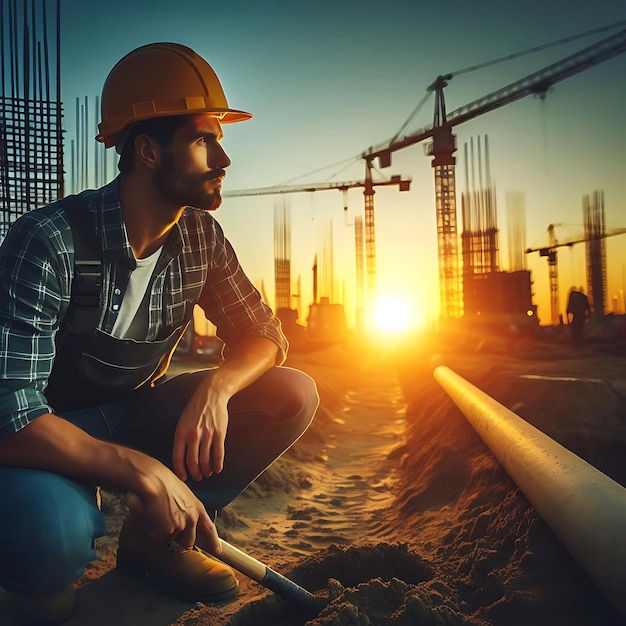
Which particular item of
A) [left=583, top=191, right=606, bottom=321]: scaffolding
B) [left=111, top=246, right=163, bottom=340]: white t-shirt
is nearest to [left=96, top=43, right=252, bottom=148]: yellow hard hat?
[left=111, top=246, right=163, bottom=340]: white t-shirt

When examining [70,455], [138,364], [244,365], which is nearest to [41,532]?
[70,455]

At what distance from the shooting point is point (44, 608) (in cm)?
171

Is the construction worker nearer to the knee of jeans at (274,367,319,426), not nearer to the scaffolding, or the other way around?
the knee of jeans at (274,367,319,426)

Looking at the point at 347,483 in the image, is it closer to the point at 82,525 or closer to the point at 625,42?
the point at 82,525

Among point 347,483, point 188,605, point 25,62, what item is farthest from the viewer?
point 25,62

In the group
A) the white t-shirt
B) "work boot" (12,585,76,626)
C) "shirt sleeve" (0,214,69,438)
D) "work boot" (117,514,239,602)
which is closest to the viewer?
"shirt sleeve" (0,214,69,438)

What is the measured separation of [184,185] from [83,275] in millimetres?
447

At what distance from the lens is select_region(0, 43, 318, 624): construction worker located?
152cm

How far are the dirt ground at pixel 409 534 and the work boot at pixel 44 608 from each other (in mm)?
153

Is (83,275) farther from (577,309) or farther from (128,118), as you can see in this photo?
(577,309)

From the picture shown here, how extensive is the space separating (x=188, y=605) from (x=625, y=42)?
38.1 m

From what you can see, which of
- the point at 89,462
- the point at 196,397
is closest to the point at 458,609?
the point at 196,397

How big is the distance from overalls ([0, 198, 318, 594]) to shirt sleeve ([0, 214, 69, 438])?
11 centimetres

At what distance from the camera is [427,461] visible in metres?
4.04
